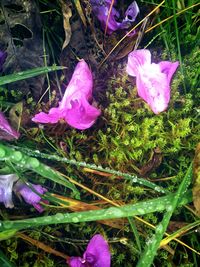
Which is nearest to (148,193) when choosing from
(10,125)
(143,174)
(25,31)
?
(143,174)

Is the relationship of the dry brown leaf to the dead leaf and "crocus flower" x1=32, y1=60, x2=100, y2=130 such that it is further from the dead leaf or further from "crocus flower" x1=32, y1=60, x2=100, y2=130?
the dead leaf

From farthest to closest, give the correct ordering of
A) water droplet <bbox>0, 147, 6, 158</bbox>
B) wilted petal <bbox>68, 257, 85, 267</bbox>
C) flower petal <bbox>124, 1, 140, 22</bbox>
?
flower petal <bbox>124, 1, 140, 22</bbox>
wilted petal <bbox>68, 257, 85, 267</bbox>
water droplet <bbox>0, 147, 6, 158</bbox>

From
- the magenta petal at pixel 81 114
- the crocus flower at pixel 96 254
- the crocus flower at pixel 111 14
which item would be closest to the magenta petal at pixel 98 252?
the crocus flower at pixel 96 254

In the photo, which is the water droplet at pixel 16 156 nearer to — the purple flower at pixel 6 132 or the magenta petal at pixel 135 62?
the purple flower at pixel 6 132

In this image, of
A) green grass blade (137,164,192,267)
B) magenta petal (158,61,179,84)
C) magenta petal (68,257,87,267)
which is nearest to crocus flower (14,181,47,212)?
magenta petal (68,257,87,267)

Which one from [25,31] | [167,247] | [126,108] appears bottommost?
[167,247]

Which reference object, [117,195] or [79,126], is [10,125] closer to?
[79,126]

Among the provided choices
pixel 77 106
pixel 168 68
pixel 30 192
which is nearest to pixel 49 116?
pixel 77 106
